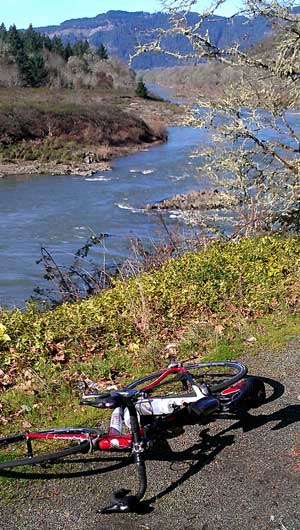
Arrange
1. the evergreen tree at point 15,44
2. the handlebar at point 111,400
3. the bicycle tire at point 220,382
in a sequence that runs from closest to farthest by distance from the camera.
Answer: the handlebar at point 111,400
the bicycle tire at point 220,382
the evergreen tree at point 15,44

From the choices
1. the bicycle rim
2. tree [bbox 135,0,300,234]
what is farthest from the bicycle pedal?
tree [bbox 135,0,300,234]

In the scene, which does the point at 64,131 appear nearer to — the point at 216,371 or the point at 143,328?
the point at 143,328

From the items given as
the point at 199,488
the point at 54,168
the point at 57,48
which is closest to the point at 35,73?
the point at 57,48

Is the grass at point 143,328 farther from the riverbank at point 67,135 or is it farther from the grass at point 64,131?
the grass at point 64,131

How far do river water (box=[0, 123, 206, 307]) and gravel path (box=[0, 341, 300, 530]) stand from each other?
8164 millimetres

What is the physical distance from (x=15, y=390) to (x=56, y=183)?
28616 millimetres

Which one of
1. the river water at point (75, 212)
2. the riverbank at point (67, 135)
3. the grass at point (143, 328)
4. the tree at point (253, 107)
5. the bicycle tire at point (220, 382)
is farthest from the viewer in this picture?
Result: the riverbank at point (67, 135)

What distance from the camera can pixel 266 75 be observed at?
1127 cm

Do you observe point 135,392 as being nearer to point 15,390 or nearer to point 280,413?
point 280,413

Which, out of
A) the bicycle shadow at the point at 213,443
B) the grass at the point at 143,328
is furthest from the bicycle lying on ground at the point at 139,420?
the grass at the point at 143,328

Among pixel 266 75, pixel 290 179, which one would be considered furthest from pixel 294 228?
pixel 266 75

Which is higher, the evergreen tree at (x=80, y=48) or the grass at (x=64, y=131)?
the evergreen tree at (x=80, y=48)

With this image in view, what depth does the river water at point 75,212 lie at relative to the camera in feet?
53.6

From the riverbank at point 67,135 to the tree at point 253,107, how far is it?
24.7 meters
